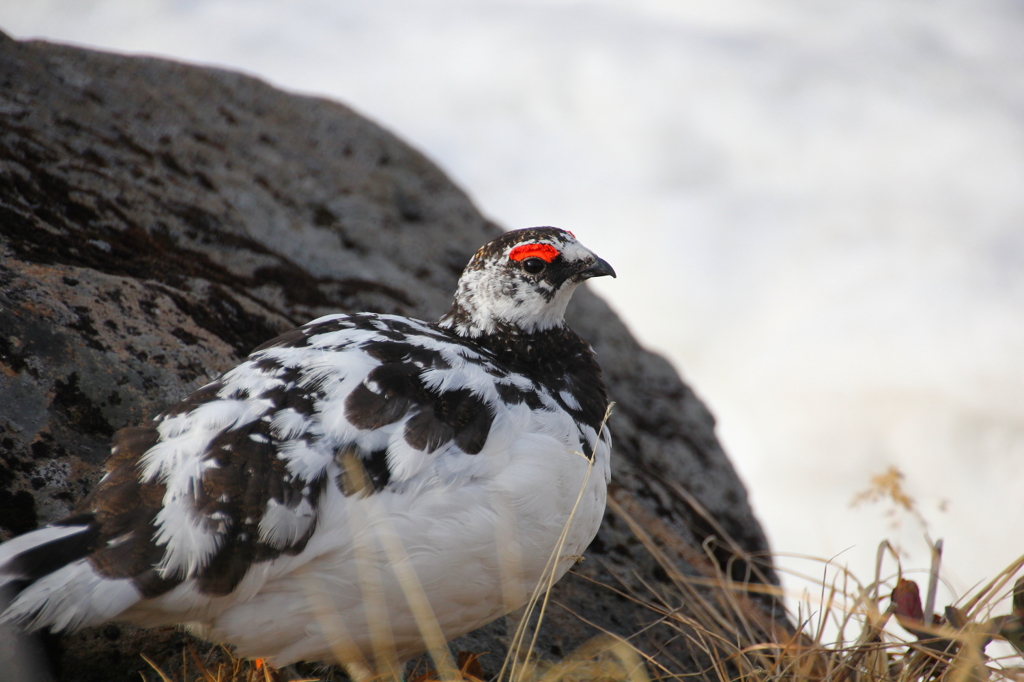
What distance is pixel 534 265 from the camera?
9.47ft

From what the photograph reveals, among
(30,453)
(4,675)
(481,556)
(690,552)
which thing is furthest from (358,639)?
(690,552)

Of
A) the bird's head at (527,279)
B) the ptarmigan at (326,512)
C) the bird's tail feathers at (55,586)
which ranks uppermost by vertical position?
the bird's head at (527,279)

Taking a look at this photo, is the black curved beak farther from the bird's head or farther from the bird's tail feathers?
the bird's tail feathers

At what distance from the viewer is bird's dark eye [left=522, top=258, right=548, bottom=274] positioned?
288cm

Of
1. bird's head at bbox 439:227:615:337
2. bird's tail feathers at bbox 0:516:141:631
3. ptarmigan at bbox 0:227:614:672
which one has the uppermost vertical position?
bird's head at bbox 439:227:615:337

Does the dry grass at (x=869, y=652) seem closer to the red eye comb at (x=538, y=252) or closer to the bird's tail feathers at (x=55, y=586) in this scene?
the bird's tail feathers at (x=55, y=586)

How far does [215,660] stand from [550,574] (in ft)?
4.30

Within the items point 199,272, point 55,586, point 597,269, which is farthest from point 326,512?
point 199,272

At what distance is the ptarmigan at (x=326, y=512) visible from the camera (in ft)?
6.40

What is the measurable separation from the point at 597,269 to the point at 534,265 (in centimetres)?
26

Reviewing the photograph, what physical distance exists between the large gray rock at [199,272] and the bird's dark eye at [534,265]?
50.2 inches

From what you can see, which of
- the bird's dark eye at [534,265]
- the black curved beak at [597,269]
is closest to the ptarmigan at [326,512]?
the bird's dark eye at [534,265]

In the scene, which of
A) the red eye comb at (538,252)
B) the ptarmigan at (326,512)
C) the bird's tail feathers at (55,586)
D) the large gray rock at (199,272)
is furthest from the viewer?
the red eye comb at (538,252)

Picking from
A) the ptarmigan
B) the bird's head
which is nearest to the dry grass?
the ptarmigan
